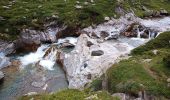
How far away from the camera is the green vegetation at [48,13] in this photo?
2125 inches

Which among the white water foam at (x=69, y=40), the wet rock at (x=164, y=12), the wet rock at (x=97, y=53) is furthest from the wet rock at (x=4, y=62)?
the wet rock at (x=164, y=12)

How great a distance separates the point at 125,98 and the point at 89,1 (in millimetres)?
47226

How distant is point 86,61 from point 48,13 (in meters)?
21.4

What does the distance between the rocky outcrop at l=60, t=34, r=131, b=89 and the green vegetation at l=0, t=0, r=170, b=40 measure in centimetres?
1196

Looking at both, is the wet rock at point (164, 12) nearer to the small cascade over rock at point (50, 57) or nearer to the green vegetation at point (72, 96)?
the small cascade over rock at point (50, 57)

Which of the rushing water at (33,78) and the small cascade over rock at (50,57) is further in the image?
the small cascade over rock at (50,57)

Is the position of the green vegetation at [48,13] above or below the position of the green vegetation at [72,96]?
below

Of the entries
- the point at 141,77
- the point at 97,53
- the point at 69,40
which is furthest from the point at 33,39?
the point at 141,77

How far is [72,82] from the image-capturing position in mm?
36281

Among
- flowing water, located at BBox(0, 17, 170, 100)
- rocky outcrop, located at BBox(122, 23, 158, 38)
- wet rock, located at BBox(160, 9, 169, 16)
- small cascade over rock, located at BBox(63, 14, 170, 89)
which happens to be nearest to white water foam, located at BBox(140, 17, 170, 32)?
small cascade over rock, located at BBox(63, 14, 170, 89)

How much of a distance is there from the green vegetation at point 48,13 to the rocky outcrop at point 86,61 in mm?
11961

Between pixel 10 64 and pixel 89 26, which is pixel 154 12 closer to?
pixel 89 26

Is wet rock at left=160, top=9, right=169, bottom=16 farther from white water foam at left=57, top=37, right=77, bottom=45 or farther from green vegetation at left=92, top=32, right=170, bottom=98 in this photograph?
green vegetation at left=92, top=32, right=170, bottom=98

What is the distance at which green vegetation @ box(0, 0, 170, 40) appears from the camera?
53969 mm
